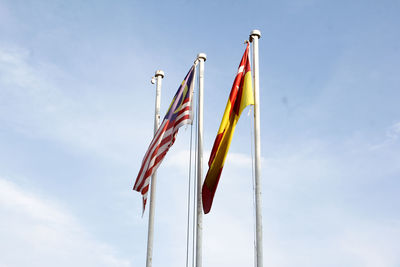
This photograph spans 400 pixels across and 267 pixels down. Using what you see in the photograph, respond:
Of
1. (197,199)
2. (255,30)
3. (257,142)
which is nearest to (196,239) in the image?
(197,199)

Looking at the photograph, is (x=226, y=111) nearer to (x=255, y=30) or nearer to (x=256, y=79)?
(x=256, y=79)

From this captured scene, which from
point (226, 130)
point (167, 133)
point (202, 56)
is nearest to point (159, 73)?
point (202, 56)

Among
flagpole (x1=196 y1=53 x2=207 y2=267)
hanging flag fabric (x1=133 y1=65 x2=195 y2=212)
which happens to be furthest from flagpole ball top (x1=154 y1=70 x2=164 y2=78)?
flagpole (x1=196 y1=53 x2=207 y2=267)

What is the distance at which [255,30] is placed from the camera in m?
14.0

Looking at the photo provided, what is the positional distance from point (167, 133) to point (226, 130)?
8.14 ft

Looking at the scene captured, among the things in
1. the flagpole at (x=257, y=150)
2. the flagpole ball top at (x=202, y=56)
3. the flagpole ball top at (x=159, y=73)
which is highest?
the flagpole ball top at (x=159, y=73)

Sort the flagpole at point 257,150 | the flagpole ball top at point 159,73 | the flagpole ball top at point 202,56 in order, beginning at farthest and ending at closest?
1. the flagpole ball top at point 159,73
2. the flagpole ball top at point 202,56
3. the flagpole at point 257,150

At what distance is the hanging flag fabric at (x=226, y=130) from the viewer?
1311 cm

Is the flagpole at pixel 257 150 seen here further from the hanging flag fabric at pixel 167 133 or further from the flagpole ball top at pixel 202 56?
the hanging flag fabric at pixel 167 133

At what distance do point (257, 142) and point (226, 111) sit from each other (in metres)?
1.35

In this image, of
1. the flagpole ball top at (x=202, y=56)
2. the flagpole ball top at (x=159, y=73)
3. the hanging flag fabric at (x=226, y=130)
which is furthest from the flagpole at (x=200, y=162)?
the flagpole ball top at (x=159, y=73)

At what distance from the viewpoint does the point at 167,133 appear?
15172 millimetres

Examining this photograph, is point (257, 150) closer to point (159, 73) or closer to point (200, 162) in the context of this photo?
point (200, 162)

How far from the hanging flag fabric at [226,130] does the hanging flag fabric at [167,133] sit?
1.64 m
